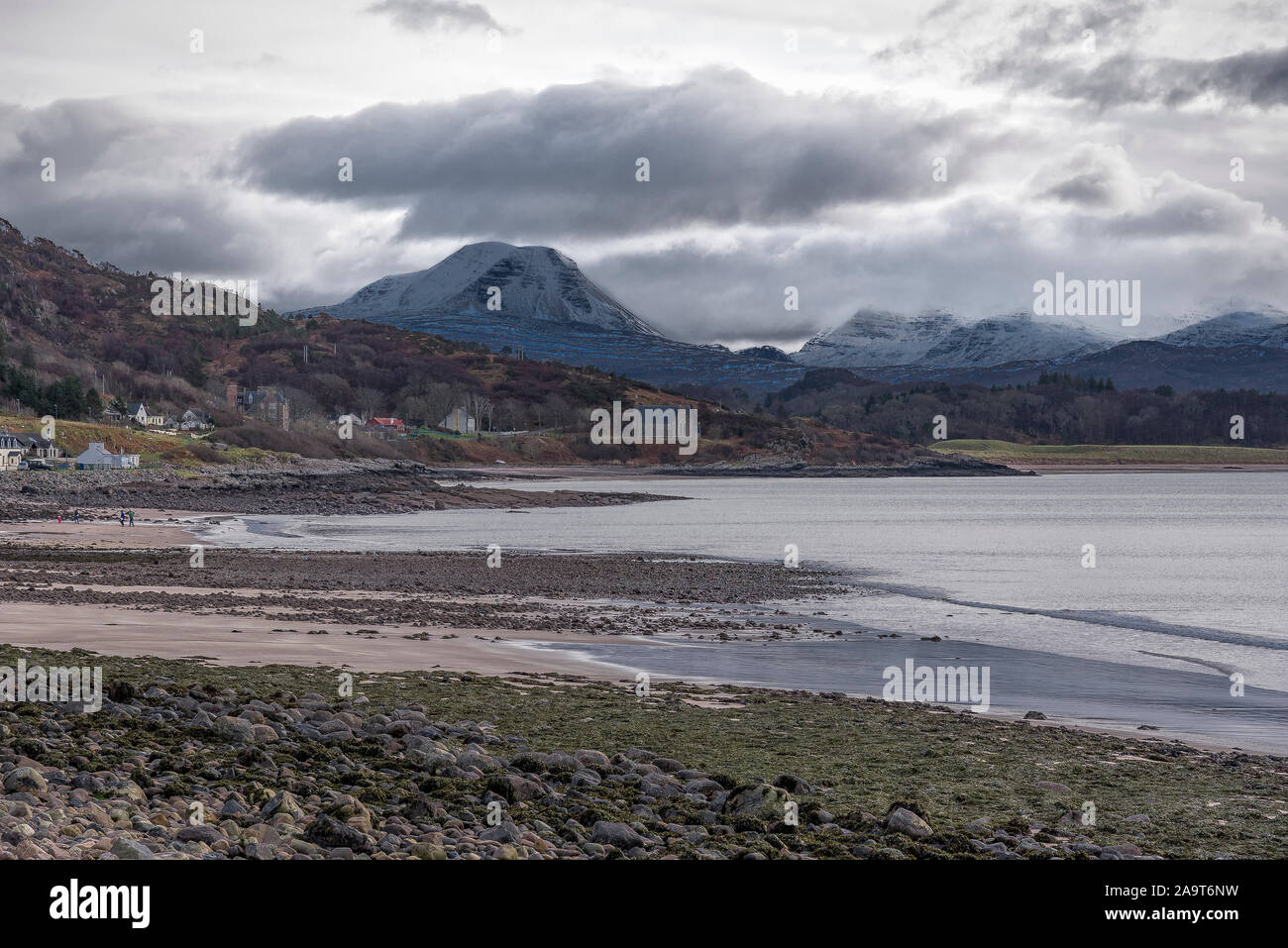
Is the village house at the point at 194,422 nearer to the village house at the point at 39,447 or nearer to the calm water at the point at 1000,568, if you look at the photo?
the village house at the point at 39,447

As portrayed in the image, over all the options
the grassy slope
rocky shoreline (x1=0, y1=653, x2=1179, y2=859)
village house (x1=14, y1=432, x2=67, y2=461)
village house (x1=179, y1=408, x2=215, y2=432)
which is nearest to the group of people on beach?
village house (x1=14, y1=432, x2=67, y2=461)

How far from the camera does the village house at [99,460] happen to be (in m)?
102

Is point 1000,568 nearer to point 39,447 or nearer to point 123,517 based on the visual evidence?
point 123,517

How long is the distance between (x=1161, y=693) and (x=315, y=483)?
102676mm

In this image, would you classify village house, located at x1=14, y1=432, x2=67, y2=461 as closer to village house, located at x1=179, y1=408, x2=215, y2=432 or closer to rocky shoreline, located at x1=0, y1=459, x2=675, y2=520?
rocky shoreline, located at x1=0, y1=459, x2=675, y2=520

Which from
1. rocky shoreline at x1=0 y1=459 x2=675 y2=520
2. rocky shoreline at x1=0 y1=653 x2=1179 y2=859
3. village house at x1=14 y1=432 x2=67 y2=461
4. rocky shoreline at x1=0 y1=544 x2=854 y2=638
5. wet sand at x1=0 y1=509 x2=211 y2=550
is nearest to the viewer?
rocky shoreline at x1=0 y1=653 x2=1179 y2=859

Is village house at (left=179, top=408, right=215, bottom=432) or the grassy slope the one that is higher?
village house at (left=179, top=408, right=215, bottom=432)

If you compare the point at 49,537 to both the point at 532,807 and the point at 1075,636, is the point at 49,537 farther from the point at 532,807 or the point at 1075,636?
the point at 532,807

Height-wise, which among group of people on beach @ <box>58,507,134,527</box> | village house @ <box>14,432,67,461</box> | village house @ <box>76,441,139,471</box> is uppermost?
village house @ <box>14,432,67,461</box>

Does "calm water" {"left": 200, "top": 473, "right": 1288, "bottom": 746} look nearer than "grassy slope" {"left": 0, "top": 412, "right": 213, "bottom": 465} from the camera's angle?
Yes

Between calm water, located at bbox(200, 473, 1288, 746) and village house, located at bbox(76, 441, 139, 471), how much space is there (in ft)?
115

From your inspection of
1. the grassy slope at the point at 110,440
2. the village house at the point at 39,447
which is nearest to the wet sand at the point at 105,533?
the village house at the point at 39,447

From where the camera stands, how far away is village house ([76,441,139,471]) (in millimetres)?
102062

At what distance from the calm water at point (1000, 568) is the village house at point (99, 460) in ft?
115
